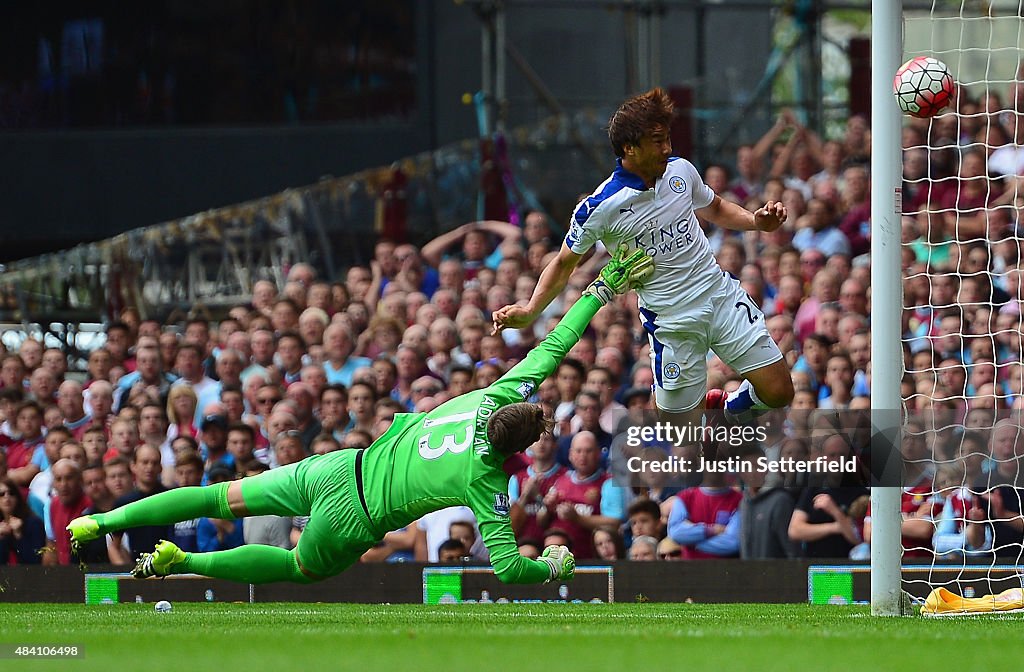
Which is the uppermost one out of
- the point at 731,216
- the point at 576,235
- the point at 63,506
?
the point at 731,216

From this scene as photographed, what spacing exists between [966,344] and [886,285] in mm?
3353

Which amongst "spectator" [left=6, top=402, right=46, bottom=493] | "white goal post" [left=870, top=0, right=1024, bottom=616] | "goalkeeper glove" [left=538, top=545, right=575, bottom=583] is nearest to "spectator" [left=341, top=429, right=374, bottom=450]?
"spectator" [left=6, top=402, right=46, bottom=493]

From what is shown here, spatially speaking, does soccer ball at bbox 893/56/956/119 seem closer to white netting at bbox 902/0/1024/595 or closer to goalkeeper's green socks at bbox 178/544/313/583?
white netting at bbox 902/0/1024/595

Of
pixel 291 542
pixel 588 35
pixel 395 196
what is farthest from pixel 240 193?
pixel 291 542

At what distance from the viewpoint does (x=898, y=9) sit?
32.0 ft

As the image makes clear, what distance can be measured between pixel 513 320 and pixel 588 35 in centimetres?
900

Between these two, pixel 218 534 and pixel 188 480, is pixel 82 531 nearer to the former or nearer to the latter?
pixel 218 534

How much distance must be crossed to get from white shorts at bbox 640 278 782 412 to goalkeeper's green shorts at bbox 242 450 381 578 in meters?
1.94

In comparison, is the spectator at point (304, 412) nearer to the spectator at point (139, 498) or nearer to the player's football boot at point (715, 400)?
the spectator at point (139, 498)

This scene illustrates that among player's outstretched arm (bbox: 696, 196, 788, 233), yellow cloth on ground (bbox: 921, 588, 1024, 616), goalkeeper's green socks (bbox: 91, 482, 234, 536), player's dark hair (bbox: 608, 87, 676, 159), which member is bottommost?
yellow cloth on ground (bbox: 921, 588, 1024, 616)

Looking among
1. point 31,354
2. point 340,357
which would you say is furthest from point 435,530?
point 31,354

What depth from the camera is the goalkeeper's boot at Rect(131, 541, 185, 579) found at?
856cm

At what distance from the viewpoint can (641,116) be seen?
8.88 meters

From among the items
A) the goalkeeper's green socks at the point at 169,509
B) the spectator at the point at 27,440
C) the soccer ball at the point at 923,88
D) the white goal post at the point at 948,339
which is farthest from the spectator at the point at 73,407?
the soccer ball at the point at 923,88
